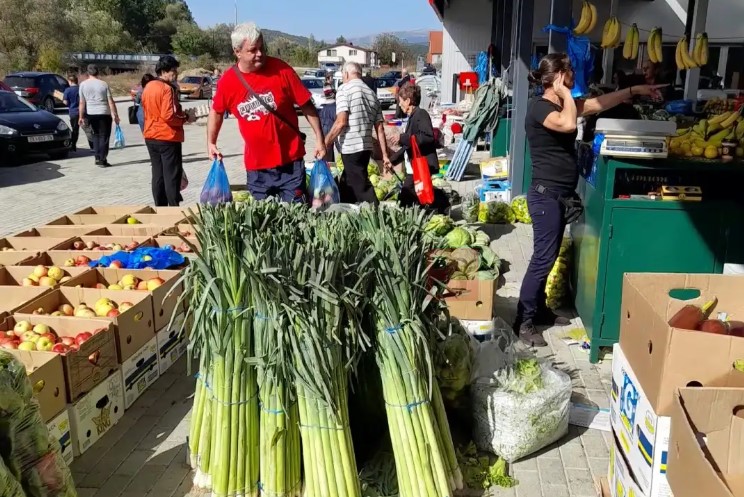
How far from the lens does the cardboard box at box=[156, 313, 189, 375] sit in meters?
4.68

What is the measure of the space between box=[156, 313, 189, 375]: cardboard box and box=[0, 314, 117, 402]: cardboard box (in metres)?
0.57

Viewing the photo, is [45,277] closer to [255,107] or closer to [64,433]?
[64,433]

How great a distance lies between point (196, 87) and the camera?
3450 centimetres

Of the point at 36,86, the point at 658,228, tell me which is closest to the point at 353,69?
the point at 658,228

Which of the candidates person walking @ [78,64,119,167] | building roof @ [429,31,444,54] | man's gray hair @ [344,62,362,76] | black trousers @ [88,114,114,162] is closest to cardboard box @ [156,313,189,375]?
man's gray hair @ [344,62,362,76]

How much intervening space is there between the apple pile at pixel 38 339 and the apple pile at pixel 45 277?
0.73 meters

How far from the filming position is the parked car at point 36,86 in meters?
22.8

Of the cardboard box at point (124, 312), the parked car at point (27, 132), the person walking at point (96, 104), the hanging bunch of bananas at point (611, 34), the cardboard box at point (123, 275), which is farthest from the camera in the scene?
the parked car at point (27, 132)

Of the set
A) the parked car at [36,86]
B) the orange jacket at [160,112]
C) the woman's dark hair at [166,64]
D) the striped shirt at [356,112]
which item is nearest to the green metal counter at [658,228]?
the striped shirt at [356,112]

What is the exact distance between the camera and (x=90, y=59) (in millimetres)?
48844

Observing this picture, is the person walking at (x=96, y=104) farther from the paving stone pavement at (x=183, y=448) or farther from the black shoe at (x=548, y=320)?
the black shoe at (x=548, y=320)

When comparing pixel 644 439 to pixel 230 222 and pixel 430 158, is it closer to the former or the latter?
pixel 230 222

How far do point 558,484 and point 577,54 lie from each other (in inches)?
213

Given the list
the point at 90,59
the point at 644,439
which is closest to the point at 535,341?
the point at 644,439
